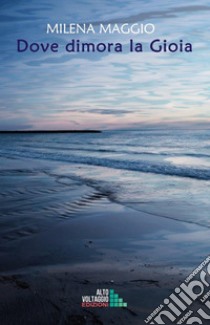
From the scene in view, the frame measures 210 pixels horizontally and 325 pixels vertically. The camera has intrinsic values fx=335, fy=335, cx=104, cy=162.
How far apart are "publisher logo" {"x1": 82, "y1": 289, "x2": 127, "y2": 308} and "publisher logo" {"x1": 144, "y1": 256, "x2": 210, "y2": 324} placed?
0.33 meters

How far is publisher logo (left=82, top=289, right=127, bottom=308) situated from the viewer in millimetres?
3129

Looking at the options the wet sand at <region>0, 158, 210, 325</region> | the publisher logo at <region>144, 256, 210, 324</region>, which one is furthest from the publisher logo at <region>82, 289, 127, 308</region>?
the publisher logo at <region>144, 256, 210, 324</region>

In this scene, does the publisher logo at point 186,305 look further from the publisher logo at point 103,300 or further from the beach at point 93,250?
the publisher logo at point 103,300

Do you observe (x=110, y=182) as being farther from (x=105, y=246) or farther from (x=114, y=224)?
(x=105, y=246)

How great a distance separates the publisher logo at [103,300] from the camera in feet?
10.3

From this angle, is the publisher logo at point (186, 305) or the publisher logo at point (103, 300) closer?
the publisher logo at point (186, 305)

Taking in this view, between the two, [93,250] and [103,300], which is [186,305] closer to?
[103,300]

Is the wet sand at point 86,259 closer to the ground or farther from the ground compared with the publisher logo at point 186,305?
farther from the ground

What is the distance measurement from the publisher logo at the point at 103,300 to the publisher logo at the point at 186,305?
0.33 m

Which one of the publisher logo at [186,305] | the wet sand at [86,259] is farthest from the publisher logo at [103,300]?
the publisher logo at [186,305]

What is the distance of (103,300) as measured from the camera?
3172 mm

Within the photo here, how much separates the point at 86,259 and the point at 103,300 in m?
1.11

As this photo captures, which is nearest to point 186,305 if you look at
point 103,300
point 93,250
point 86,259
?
point 103,300

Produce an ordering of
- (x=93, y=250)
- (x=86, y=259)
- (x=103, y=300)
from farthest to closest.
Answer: (x=93, y=250), (x=86, y=259), (x=103, y=300)
